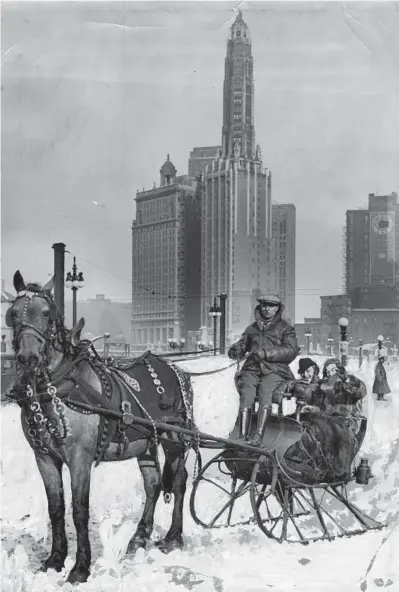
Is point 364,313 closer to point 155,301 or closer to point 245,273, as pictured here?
point 245,273

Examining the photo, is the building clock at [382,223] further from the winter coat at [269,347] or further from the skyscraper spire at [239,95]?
the winter coat at [269,347]

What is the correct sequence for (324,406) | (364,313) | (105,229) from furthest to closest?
(364,313) < (105,229) < (324,406)

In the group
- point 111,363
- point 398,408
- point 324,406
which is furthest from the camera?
point 398,408

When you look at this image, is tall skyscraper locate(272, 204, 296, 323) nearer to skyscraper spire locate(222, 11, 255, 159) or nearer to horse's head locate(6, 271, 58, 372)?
skyscraper spire locate(222, 11, 255, 159)

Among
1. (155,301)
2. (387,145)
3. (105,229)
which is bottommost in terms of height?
(155,301)

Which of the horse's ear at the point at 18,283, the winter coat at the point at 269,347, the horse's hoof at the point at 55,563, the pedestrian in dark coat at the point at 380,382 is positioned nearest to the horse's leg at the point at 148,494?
the horse's hoof at the point at 55,563

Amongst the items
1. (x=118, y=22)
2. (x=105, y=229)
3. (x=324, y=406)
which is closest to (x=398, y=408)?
(x=324, y=406)

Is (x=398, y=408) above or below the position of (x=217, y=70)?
below

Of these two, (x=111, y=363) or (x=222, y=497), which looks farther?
(x=222, y=497)
